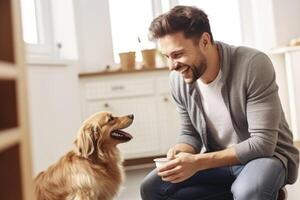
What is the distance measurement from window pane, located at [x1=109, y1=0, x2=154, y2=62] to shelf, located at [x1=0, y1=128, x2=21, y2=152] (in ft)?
11.3

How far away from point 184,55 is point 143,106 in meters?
2.22

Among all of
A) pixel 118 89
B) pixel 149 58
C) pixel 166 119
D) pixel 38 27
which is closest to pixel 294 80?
pixel 166 119

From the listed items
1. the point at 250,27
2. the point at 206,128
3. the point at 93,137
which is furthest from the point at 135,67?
the point at 206,128

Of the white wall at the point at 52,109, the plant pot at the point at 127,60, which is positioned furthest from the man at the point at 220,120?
the plant pot at the point at 127,60

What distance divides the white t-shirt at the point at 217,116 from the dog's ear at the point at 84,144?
0.61m

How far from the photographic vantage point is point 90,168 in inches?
80.3

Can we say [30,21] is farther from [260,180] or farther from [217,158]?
[260,180]

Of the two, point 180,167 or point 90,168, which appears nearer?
point 180,167

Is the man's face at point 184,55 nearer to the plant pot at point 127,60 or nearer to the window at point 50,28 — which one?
the window at point 50,28

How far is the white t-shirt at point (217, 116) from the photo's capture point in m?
1.67

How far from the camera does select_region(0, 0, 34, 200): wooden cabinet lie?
0.72 meters

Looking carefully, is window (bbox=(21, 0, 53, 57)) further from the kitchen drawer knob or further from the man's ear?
the man's ear

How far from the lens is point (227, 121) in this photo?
5.48 feet

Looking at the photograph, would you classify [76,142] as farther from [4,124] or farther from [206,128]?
[4,124]
